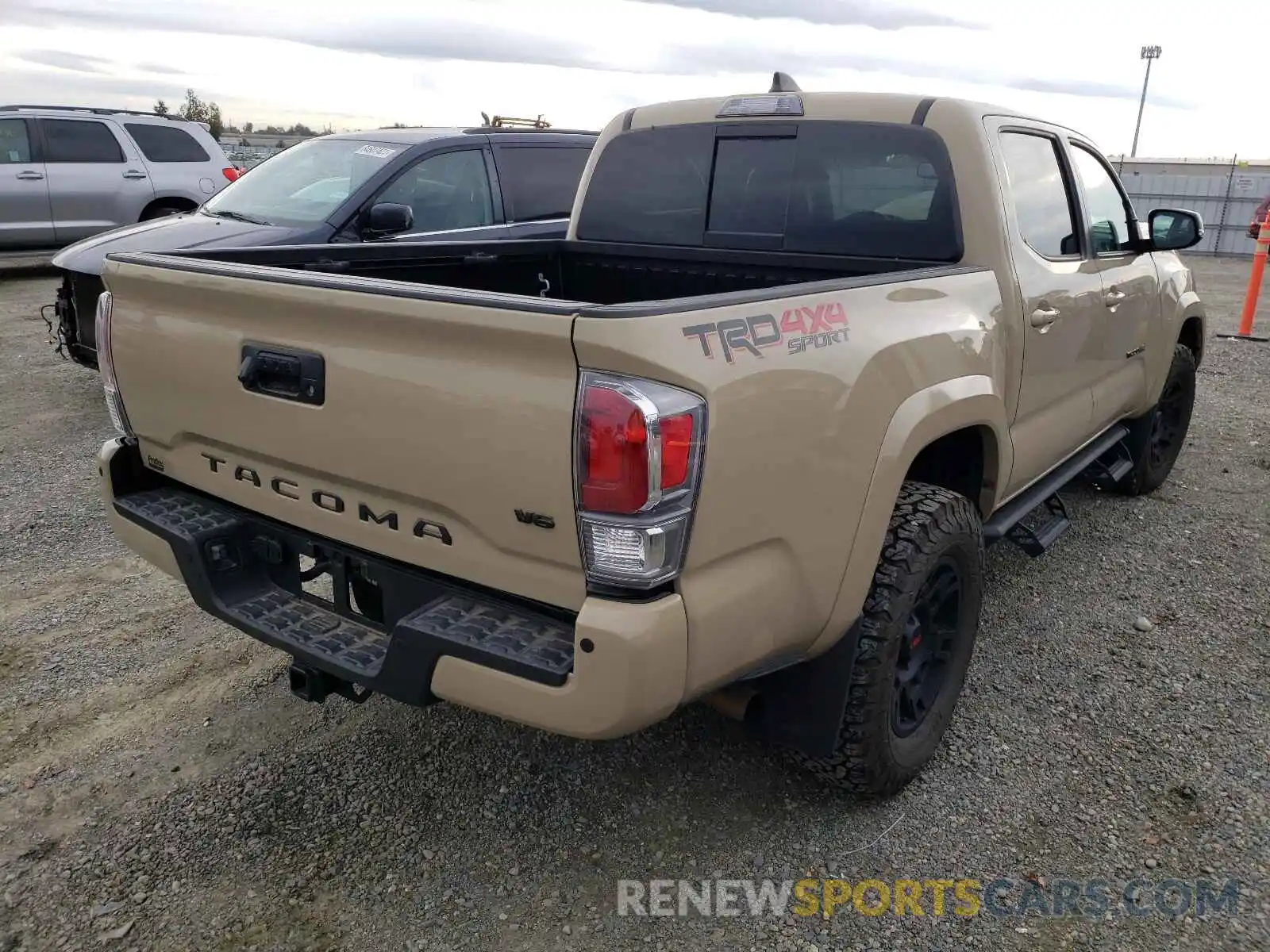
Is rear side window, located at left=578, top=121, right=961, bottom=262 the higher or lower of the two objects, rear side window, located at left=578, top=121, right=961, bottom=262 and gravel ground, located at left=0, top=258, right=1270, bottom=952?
the higher

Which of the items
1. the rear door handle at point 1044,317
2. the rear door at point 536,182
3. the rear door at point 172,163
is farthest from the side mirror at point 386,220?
the rear door at point 172,163

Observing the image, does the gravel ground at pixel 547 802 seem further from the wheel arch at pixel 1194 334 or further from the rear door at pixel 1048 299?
the wheel arch at pixel 1194 334

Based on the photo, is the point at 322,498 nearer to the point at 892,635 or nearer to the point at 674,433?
the point at 674,433

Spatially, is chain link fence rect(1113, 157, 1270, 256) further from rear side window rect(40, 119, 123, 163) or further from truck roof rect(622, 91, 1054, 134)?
truck roof rect(622, 91, 1054, 134)

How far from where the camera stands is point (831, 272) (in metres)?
3.40

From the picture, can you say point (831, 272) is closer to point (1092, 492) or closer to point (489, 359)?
point (489, 359)

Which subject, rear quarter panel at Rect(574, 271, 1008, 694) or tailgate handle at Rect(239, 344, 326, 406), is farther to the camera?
tailgate handle at Rect(239, 344, 326, 406)

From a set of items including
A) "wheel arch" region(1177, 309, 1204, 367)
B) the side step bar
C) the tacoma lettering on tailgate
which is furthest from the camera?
"wheel arch" region(1177, 309, 1204, 367)

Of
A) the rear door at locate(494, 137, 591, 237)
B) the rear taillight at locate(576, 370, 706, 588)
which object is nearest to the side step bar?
the rear taillight at locate(576, 370, 706, 588)

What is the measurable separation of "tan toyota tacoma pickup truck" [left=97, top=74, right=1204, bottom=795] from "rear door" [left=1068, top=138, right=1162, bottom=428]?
0.60ft

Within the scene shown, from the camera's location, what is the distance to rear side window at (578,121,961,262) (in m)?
3.23

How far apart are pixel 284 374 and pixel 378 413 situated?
0.34 meters

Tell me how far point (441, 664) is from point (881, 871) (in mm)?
1333

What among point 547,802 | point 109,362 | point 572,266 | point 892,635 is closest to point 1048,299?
point 892,635
